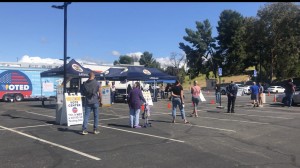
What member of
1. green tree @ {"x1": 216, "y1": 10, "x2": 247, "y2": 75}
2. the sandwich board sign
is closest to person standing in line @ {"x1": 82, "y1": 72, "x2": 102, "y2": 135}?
the sandwich board sign

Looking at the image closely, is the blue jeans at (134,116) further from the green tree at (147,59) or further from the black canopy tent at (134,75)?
the green tree at (147,59)

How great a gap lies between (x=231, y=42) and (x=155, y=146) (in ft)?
232

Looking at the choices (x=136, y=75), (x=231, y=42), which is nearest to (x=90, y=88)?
(x=136, y=75)

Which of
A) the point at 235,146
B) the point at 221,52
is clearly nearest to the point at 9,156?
the point at 235,146

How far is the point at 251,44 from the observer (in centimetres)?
6506

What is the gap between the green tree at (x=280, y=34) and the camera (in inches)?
2239

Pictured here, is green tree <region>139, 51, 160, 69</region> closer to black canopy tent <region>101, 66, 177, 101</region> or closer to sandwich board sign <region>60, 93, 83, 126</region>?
black canopy tent <region>101, 66, 177, 101</region>

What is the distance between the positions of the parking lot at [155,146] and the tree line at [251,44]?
157ft

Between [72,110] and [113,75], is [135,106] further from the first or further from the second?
[113,75]

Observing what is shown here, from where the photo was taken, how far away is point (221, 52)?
81562mm

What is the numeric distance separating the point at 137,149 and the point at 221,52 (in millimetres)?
74969

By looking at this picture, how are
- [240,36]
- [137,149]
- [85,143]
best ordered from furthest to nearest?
[240,36] → [85,143] → [137,149]

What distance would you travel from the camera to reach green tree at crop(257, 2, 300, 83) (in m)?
56.9

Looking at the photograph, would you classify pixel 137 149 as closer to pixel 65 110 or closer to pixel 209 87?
pixel 65 110
